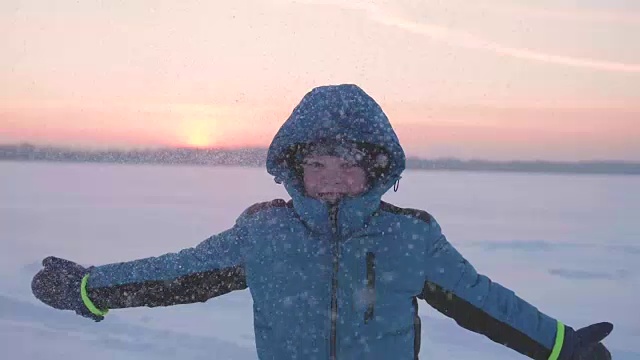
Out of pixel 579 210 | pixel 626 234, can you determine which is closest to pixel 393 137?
pixel 626 234

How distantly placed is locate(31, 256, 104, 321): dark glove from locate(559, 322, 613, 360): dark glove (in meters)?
1.27

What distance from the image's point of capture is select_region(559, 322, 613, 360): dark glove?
6.14 feet

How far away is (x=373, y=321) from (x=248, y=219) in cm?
41

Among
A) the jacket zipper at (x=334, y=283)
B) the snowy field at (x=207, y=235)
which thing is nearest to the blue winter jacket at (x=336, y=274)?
the jacket zipper at (x=334, y=283)

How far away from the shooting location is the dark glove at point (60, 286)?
1.88 meters

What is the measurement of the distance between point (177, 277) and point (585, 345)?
1090mm

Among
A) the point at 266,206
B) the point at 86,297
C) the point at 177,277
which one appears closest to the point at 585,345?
the point at 266,206

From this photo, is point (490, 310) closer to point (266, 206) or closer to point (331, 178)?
point (331, 178)

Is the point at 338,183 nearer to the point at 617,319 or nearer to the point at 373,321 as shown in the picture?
the point at 373,321

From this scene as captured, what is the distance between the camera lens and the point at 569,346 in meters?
1.88

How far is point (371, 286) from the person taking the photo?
5.79 ft

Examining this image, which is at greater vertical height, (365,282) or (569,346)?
(365,282)

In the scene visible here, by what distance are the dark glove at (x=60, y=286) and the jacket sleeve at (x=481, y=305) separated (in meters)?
0.90

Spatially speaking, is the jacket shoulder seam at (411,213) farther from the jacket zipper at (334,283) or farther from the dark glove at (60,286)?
the dark glove at (60,286)
